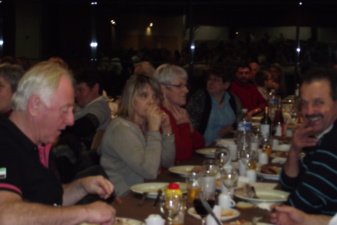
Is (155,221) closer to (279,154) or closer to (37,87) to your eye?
(37,87)

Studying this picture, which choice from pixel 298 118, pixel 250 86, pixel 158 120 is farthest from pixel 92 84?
pixel 250 86

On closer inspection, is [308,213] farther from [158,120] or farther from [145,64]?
[145,64]

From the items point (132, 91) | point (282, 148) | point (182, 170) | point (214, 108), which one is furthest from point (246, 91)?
point (182, 170)

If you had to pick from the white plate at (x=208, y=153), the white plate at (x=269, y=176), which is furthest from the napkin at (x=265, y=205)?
the white plate at (x=208, y=153)

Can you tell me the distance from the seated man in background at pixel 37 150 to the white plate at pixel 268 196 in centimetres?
69

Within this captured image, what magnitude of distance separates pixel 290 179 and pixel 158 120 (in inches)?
39.2

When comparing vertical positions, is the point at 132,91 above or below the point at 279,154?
above

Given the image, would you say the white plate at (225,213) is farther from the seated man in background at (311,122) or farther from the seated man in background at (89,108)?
the seated man in background at (89,108)

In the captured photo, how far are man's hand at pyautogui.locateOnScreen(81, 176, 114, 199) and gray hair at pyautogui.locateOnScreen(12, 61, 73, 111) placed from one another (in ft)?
1.59

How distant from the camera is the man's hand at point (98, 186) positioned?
8.68ft

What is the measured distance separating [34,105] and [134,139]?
1.26m

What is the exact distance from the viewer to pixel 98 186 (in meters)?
2.71

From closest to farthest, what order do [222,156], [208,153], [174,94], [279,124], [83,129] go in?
[222,156]
[208,153]
[174,94]
[83,129]
[279,124]

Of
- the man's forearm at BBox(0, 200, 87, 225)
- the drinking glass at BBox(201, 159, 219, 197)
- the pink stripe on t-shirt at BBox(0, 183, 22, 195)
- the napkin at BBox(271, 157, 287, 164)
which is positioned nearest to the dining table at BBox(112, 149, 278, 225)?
the drinking glass at BBox(201, 159, 219, 197)
